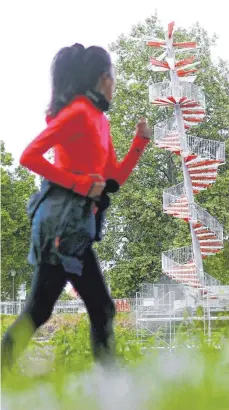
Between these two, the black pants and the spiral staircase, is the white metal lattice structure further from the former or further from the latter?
the black pants

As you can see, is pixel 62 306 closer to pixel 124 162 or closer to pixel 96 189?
pixel 124 162

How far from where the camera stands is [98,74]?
6.70 feet

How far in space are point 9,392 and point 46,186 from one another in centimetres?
62

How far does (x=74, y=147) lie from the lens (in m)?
1.93

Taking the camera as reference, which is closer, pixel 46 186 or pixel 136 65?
pixel 46 186

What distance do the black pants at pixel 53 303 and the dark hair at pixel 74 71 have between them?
449 millimetres

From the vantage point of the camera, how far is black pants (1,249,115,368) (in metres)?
Answer: 1.83

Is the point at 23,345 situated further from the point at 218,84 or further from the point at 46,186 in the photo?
the point at 218,84

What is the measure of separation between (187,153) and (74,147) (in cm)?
631

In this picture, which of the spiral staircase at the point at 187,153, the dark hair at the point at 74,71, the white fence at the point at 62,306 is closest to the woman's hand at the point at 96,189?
the dark hair at the point at 74,71

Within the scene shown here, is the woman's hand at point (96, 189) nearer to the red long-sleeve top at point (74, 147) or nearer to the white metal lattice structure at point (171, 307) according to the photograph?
the red long-sleeve top at point (74, 147)

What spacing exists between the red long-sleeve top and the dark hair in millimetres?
38

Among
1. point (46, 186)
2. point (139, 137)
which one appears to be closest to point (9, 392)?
point (46, 186)

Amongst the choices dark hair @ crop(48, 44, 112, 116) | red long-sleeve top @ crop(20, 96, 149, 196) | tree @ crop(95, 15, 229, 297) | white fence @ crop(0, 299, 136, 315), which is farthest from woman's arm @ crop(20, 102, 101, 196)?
tree @ crop(95, 15, 229, 297)
